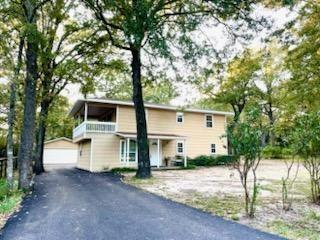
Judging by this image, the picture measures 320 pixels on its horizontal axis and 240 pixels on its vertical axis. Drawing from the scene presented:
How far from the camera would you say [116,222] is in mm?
6031

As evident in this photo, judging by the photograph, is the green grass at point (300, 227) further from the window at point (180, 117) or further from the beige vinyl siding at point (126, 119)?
the window at point (180, 117)

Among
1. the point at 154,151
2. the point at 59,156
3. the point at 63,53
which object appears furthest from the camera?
the point at 59,156

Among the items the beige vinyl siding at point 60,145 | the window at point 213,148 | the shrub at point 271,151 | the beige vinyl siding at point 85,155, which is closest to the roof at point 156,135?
the beige vinyl siding at point 85,155

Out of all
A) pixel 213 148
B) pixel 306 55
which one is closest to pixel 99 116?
pixel 213 148

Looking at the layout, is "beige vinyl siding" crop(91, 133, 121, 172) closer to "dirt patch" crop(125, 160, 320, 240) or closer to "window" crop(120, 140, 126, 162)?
Answer: "window" crop(120, 140, 126, 162)

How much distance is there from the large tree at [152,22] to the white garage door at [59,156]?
2360 cm

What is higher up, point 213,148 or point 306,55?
point 306,55

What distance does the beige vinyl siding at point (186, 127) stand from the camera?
74.7 feet

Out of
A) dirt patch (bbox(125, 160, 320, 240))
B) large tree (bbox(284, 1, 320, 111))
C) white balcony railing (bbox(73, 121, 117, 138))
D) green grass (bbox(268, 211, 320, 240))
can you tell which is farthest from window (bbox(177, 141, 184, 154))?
green grass (bbox(268, 211, 320, 240))

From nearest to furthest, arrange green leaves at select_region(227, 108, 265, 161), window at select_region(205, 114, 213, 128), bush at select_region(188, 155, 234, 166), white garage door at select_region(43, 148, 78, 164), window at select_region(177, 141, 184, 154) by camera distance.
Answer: green leaves at select_region(227, 108, 265, 161) < bush at select_region(188, 155, 234, 166) < window at select_region(177, 141, 184, 154) < window at select_region(205, 114, 213, 128) < white garage door at select_region(43, 148, 78, 164)

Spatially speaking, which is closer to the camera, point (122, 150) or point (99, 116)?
point (122, 150)

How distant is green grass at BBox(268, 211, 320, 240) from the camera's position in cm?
528

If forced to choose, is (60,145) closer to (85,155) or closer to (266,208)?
(85,155)

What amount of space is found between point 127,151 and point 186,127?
644cm
